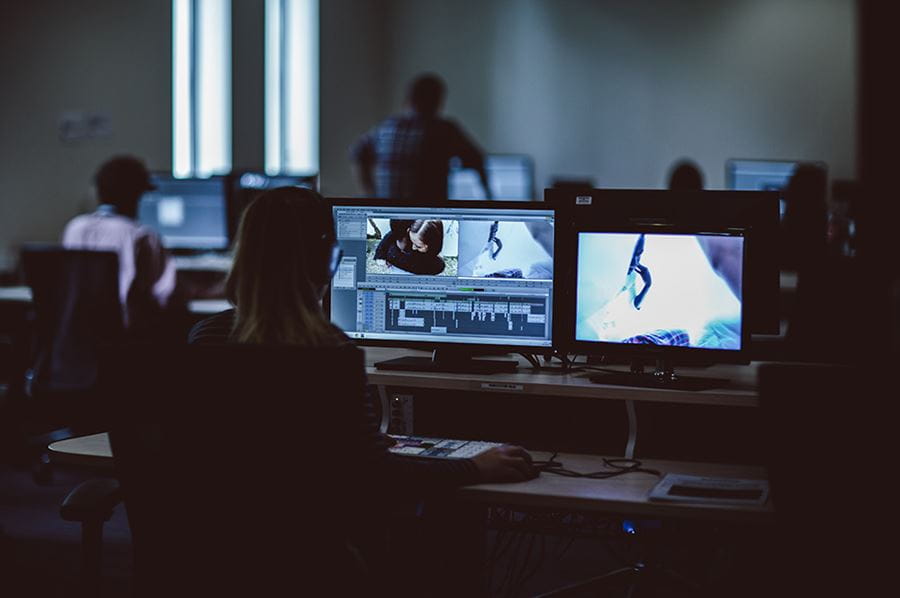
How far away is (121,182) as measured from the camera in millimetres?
4855

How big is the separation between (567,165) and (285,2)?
2491mm

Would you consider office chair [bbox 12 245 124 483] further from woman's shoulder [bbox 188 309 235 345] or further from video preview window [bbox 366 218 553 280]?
woman's shoulder [bbox 188 309 235 345]

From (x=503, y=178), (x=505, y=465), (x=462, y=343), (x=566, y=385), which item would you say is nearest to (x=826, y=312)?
(x=566, y=385)

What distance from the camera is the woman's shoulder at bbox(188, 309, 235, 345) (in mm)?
2232

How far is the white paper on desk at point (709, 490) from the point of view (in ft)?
7.00

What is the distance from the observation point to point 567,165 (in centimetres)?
932

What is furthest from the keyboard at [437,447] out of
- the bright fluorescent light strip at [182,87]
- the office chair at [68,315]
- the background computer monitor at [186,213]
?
the bright fluorescent light strip at [182,87]

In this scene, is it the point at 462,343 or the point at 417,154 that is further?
the point at 417,154

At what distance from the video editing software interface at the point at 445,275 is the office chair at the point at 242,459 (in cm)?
91

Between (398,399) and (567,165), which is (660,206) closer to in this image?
(398,399)

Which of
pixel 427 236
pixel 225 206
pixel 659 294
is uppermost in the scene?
pixel 225 206

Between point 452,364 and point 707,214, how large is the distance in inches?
26.7

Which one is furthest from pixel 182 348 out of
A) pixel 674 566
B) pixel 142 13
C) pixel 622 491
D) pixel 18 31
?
pixel 142 13

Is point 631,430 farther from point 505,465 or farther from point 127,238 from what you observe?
point 127,238
